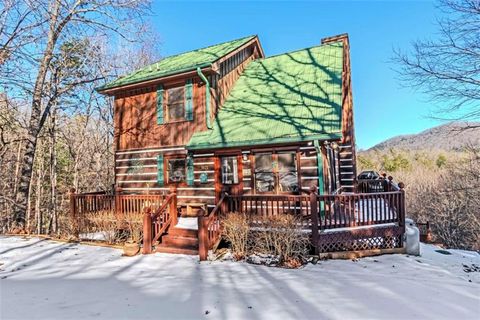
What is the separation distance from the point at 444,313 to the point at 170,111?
10282 mm

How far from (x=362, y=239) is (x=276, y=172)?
325 cm

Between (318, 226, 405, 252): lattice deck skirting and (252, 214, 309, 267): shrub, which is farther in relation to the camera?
(318, 226, 405, 252): lattice deck skirting

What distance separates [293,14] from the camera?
1466cm

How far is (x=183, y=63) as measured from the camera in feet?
A: 40.5

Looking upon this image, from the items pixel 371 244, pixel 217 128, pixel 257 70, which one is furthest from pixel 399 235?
pixel 257 70

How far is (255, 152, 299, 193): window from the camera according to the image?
9.23 metres

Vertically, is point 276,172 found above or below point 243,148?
below

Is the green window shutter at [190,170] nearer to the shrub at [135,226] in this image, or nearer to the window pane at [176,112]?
the window pane at [176,112]

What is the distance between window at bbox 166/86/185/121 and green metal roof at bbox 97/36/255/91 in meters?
0.73

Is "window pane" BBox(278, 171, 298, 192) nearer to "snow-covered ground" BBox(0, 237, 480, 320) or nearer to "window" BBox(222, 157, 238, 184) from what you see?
Answer: "window" BBox(222, 157, 238, 184)

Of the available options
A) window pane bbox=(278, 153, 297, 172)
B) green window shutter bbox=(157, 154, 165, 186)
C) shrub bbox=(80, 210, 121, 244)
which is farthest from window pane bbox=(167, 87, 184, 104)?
shrub bbox=(80, 210, 121, 244)

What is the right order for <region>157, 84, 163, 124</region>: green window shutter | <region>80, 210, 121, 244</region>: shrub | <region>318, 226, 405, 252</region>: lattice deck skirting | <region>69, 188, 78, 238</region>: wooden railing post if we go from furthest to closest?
<region>157, 84, 163, 124</region>: green window shutter < <region>69, 188, 78, 238</region>: wooden railing post < <region>80, 210, 121, 244</region>: shrub < <region>318, 226, 405, 252</region>: lattice deck skirting

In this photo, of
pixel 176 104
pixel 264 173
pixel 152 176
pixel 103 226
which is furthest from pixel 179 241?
pixel 176 104

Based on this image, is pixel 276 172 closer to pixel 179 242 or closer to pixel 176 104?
pixel 179 242
